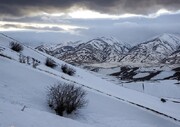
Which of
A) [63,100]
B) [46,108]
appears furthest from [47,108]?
[63,100]

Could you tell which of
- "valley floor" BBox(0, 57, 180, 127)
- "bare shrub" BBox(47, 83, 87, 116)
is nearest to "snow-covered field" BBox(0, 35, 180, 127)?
"valley floor" BBox(0, 57, 180, 127)

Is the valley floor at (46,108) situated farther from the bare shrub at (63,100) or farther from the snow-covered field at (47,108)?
the bare shrub at (63,100)

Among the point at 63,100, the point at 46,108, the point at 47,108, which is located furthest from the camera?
the point at 63,100

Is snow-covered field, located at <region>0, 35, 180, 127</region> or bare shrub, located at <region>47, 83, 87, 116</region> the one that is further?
bare shrub, located at <region>47, 83, 87, 116</region>

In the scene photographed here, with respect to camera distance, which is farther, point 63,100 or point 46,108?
point 63,100

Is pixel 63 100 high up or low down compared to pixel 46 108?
up

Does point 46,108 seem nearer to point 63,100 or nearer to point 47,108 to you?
point 47,108

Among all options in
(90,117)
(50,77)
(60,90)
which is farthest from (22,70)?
(90,117)

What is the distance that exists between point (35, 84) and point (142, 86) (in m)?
41.5

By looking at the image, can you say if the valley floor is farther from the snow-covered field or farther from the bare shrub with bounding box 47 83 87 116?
the bare shrub with bounding box 47 83 87 116

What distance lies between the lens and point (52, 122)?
38.0ft

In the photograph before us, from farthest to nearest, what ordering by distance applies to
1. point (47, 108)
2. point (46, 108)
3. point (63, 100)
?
point (63, 100) → point (47, 108) → point (46, 108)

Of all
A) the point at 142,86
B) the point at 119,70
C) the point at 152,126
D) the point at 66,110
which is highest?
the point at 66,110

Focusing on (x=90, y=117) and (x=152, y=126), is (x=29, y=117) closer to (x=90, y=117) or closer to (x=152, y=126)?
(x=90, y=117)
